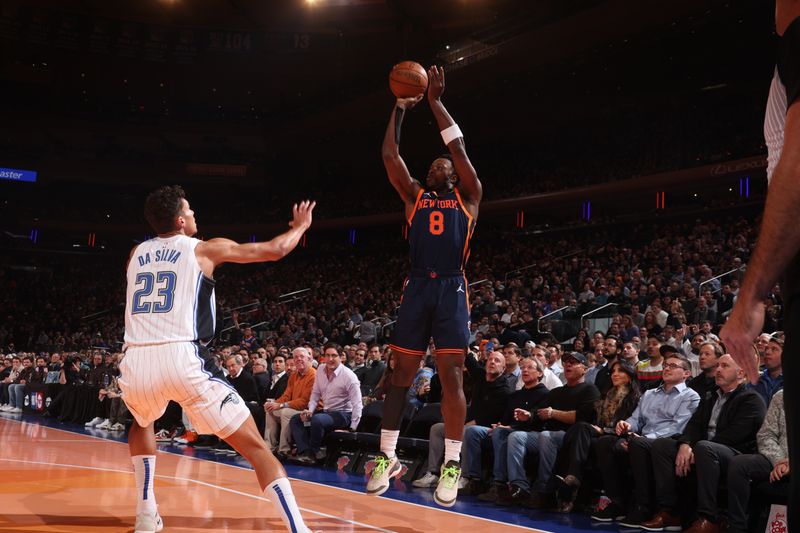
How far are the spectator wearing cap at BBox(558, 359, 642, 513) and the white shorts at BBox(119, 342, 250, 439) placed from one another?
354cm

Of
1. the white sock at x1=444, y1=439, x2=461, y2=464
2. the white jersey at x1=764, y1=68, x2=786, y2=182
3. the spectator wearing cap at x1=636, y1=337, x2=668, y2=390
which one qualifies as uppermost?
the white jersey at x1=764, y1=68, x2=786, y2=182

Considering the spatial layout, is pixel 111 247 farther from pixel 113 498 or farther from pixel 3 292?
pixel 113 498

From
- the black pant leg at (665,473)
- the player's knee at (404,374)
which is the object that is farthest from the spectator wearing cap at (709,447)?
the player's knee at (404,374)

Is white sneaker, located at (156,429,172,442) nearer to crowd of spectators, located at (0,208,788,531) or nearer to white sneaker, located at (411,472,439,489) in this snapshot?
crowd of spectators, located at (0,208,788,531)

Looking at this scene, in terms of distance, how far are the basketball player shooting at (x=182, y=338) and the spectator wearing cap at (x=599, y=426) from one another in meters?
3.29

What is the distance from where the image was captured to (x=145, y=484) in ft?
15.9

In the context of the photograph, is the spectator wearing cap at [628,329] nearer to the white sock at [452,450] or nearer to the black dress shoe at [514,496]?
the black dress shoe at [514,496]

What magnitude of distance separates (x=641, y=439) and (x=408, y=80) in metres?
3.54

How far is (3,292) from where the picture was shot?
3238 centimetres

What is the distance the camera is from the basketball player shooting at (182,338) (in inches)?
163

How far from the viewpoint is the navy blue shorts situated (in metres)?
5.07

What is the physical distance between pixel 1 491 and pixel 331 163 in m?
27.5

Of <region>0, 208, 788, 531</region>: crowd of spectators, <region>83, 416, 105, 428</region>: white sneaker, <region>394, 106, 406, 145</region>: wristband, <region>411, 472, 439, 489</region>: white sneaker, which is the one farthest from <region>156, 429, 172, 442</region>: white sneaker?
<region>394, 106, 406, 145</region>: wristband

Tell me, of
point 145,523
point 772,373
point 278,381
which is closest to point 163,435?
point 278,381
